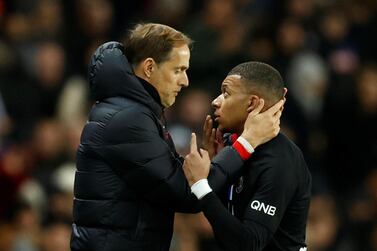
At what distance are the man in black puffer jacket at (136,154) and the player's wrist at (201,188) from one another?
63 mm

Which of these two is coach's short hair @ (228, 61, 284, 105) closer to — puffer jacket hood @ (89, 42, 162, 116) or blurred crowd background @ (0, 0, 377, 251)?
puffer jacket hood @ (89, 42, 162, 116)

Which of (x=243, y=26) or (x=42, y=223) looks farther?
(x=243, y=26)

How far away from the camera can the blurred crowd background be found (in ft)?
29.5

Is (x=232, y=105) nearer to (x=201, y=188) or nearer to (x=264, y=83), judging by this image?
(x=264, y=83)

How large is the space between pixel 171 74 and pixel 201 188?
582 millimetres

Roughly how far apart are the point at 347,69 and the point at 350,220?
6.06 feet

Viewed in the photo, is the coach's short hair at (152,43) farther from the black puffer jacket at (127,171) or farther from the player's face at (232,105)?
the player's face at (232,105)

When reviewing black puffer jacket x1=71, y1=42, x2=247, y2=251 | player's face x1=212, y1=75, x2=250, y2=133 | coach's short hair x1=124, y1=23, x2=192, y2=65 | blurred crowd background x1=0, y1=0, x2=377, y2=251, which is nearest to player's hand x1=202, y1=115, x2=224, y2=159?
player's face x1=212, y1=75, x2=250, y2=133

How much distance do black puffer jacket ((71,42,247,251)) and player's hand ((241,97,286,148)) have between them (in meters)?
0.10

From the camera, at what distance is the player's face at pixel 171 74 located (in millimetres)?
5223

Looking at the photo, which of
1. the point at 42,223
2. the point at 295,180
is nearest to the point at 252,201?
the point at 295,180

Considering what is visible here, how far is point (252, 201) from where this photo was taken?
5.03 meters

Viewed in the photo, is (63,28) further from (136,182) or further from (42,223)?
(136,182)

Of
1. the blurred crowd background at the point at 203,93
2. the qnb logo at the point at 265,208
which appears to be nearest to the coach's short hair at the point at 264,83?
the qnb logo at the point at 265,208
